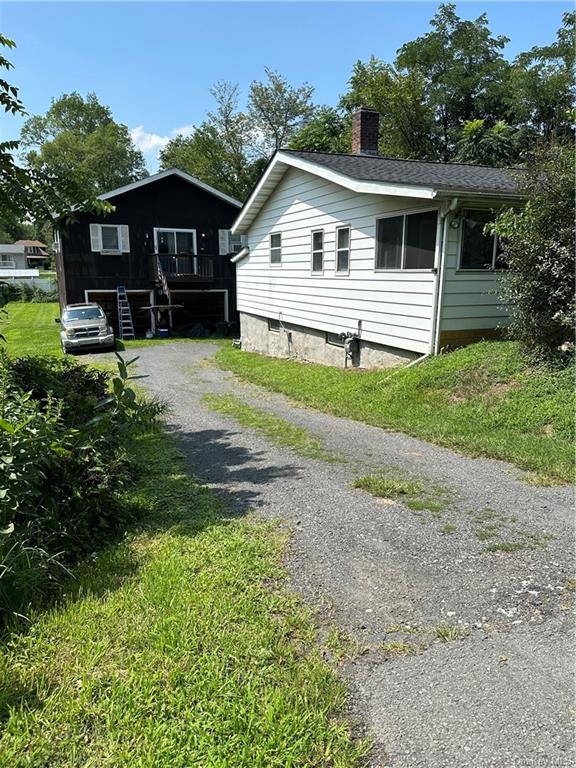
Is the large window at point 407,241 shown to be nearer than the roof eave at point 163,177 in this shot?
Yes

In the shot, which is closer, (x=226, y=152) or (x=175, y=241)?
(x=175, y=241)

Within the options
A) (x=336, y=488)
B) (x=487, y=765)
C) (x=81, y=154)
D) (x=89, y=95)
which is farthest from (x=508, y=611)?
(x=89, y=95)

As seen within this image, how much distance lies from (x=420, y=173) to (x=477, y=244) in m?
2.34

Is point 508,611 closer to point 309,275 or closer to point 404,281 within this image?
point 404,281

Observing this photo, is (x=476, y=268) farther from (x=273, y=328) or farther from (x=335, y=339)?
(x=273, y=328)

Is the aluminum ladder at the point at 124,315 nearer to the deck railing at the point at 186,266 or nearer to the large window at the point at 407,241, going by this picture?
the deck railing at the point at 186,266

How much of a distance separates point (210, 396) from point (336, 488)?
5.55 m

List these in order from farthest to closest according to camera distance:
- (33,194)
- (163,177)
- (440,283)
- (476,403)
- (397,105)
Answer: (397,105) → (163,177) → (440,283) → (476,403) → (33,194)

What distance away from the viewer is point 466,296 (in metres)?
8.95

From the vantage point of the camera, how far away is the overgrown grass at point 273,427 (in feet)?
19.3

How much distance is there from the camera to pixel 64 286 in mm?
23594

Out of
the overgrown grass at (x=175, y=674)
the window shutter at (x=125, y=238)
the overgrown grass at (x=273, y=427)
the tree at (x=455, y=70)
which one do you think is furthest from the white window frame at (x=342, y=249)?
the tree at (x=455, y=70)

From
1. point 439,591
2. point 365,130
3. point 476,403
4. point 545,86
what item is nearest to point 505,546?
point 439,591

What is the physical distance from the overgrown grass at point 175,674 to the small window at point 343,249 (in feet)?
30.1
